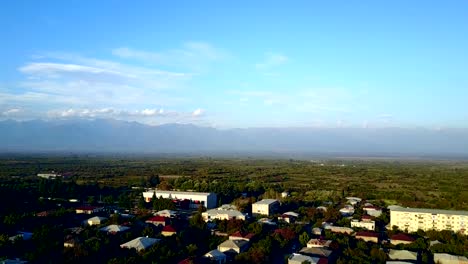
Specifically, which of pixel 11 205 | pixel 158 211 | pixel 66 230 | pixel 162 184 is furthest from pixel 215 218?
pixel 162 184

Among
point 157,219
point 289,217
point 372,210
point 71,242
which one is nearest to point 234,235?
point 157,219

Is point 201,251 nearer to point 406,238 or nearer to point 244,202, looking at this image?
point 406,238

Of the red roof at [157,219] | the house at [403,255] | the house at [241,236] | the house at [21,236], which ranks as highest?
the house at [21,236]

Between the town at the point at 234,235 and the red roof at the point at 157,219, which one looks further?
the red roof at the point at 157,219

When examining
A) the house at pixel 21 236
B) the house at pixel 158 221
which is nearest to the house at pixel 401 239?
the house at pixel 158 221

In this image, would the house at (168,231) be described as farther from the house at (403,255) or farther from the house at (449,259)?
the house at (449,259)
